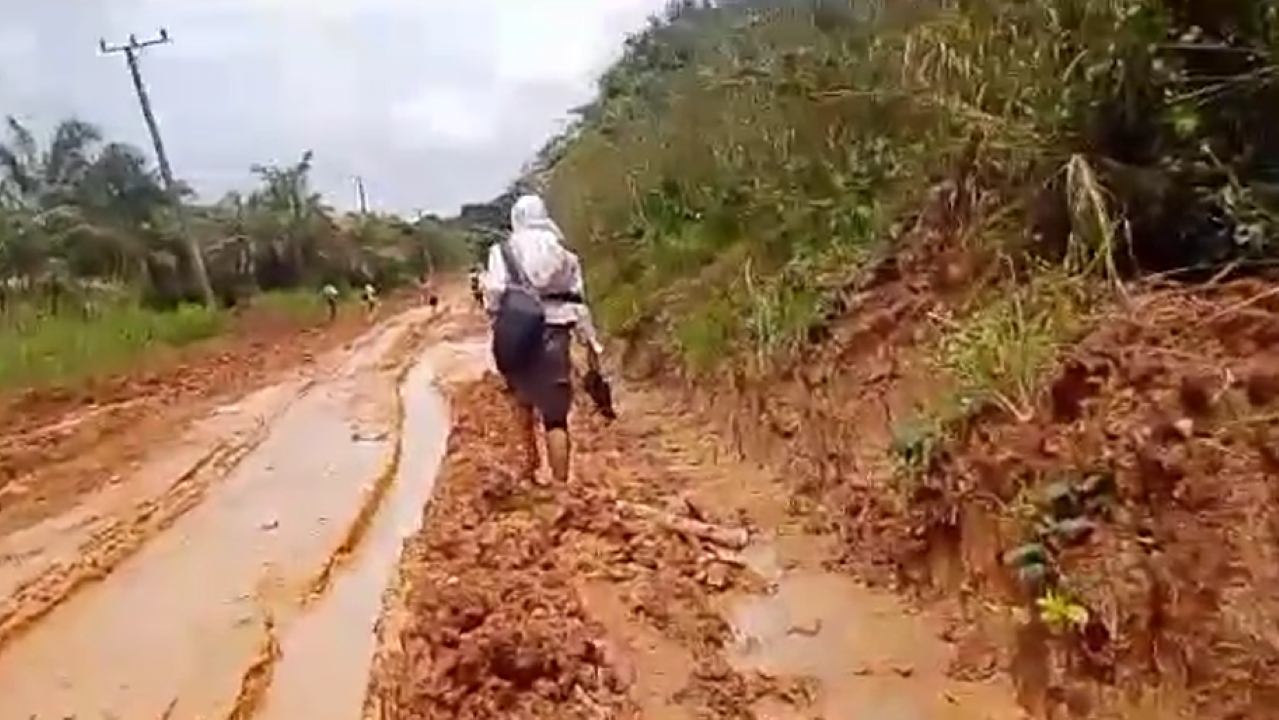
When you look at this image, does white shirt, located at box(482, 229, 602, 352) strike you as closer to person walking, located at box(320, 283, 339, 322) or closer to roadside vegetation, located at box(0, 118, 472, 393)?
roadside vegetation, located at box(0, 118, 472, 393)

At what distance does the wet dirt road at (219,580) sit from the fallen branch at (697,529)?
4.47 feet

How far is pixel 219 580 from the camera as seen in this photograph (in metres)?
8.17

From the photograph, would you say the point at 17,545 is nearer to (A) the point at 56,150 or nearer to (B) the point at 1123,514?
(B) the point at 1123,514

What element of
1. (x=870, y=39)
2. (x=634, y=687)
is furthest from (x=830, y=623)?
(x=870, y=39)

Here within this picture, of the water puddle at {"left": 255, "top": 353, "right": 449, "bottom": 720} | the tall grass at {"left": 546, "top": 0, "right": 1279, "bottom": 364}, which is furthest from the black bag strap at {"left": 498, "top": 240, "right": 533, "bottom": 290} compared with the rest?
the tall grass at {"left": 546, "top": 0, "right": 1279, "bottom": 364}

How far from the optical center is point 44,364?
21.5 m

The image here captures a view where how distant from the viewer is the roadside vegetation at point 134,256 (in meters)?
25.2

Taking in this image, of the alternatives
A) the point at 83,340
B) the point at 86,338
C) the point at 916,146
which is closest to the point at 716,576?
the point at 916,146

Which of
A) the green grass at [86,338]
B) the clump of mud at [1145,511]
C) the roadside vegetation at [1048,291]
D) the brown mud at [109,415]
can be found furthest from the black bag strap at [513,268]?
the green grass at [86,338]

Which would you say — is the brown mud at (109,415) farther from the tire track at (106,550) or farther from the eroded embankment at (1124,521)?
the eroded embankment at (1124,521)

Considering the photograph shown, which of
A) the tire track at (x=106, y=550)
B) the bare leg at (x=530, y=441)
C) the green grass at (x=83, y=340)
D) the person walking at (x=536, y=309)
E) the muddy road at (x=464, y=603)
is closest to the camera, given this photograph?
the muddy road at (x=464, y=603)

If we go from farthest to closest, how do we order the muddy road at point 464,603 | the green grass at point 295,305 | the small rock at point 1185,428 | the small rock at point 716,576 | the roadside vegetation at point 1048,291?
the green grass at point 295,305
the small rock at point 716,576
the muddy road at point 464,603
the small rock at point 1185,428
the roadside vegetation at point 1048,291

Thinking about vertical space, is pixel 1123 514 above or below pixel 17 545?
above

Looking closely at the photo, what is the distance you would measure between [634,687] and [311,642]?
2.09 m
